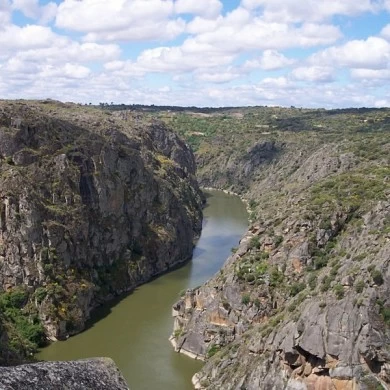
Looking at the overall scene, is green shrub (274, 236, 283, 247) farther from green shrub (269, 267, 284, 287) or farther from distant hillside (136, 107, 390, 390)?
green shrub (269, 267, 284, 287)

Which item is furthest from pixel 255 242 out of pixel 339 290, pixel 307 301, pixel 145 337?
pixel 339 290

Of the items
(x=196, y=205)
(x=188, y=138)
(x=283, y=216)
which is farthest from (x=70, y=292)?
(x=188, y=138)

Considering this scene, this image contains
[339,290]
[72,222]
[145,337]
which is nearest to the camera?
[339,290]

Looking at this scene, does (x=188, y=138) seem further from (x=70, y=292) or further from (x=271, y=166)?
(x=70, y=292)

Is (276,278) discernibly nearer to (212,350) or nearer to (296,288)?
(296,288)

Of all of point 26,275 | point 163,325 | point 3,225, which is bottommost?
point 163,325

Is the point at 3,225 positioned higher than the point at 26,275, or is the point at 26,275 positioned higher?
the point at 3,225

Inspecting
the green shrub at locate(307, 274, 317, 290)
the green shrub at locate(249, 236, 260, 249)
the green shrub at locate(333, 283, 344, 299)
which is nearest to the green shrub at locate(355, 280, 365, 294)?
the green shrub at locate(333, 283, 344, 299)

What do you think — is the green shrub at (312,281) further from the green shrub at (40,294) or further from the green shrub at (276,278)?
the green shrub at (40,294)
